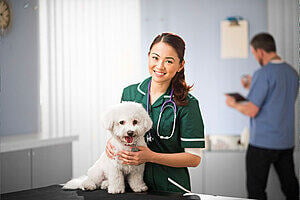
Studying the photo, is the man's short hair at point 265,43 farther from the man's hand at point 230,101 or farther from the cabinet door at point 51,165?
the cabinet door at point 51,165

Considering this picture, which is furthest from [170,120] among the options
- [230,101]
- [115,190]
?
[230,101]

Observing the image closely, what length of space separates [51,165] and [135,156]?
885 mm

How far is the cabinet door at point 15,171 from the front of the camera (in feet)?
5.98

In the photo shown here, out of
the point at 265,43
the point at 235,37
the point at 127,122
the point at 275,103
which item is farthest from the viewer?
the point at 235,37

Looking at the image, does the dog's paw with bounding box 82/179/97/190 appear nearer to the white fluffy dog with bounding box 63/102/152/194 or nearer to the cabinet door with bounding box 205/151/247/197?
the white fluffy dog with bounding box 63/102/152/194

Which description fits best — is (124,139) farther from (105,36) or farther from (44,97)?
(105,36)

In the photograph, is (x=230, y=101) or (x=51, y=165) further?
(x=230, y=101)

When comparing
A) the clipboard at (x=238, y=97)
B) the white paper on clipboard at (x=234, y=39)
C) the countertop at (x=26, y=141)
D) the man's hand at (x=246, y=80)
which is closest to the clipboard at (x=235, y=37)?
the white paper on clipboard at (x=234, y=39)

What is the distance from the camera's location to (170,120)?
4.58 feet

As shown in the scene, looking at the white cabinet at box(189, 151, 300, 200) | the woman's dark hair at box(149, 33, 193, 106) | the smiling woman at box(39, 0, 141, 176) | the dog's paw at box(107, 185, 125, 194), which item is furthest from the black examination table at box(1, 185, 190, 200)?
the white cabinet at box(189, 151, 300, 200)

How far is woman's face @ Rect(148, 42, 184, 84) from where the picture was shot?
1385 mm

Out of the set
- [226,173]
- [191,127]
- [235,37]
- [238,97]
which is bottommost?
[226,173]

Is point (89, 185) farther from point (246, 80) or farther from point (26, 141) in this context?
point (246, 80)

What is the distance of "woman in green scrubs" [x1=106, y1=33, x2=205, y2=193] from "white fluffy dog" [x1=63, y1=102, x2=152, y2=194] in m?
0.09
